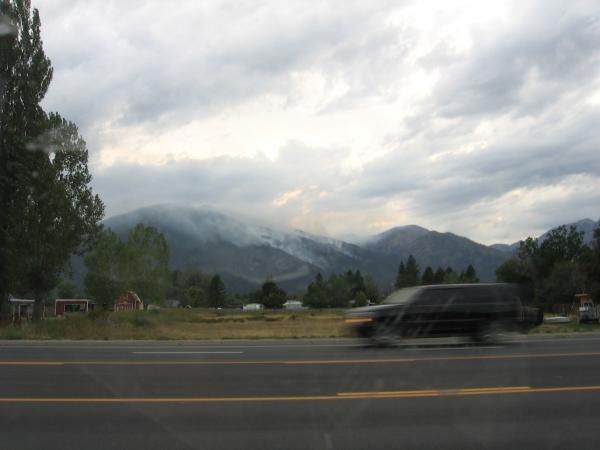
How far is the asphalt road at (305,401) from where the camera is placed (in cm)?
626

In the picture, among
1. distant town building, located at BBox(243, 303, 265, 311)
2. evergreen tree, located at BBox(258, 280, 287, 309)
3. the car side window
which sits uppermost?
the car side window

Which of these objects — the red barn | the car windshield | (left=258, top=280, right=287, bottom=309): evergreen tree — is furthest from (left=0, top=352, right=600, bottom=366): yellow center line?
(left=258, top=280, right=287, bottom=309): evergreen tree

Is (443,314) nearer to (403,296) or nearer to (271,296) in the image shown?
(403,296)

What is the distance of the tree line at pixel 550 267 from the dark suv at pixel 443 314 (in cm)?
6744

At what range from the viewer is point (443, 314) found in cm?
1557

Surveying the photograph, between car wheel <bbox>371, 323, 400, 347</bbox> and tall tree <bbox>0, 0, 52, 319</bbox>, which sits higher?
tall tree <bbox>0, 0, 52, 319</bbox>

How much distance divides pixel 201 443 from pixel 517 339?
14.2 metres

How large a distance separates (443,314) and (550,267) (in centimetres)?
9409

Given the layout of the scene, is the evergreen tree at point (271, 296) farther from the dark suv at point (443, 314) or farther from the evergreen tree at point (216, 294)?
the dark suv at point (443, 314)

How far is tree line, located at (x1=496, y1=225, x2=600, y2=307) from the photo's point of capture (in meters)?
86.6

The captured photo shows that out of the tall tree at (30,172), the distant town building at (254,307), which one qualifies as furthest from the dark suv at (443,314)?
the distant town building at (254,307)

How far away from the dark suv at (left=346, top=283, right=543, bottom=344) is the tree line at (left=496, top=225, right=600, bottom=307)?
221 feet

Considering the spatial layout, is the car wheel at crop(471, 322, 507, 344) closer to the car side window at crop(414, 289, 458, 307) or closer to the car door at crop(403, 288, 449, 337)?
the car door at crop(403, 288, 449, 337)

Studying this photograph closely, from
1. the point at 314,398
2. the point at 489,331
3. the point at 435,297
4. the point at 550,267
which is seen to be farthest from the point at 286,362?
the point at 550,267
